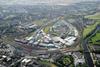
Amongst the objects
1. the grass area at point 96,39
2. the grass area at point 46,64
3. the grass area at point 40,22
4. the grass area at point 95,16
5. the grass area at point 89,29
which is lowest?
the grass area at point 46,64

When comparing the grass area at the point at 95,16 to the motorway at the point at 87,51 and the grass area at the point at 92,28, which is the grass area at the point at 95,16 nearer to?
the grass area at the point at 92,28

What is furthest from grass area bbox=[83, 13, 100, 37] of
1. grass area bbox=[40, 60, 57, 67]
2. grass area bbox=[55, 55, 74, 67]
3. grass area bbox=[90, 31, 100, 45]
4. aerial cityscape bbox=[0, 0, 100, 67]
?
grass area bbox=[40, 60, 57, 67]

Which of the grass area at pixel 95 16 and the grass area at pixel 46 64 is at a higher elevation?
the grass area at pixel 95 16

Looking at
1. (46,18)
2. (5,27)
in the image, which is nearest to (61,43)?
(5,27)

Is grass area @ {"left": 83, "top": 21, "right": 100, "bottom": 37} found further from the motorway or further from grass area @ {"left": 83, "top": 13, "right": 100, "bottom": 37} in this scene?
the motorway

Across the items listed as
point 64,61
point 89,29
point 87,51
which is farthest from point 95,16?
point 64,61

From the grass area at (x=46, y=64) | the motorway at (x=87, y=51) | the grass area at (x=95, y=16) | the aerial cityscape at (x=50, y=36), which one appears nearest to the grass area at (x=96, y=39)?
the aerial cityscape at (x=50, y=36)

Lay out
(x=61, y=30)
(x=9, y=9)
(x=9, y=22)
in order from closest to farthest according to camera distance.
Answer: (x=61, y=30) → (x=9, y=22) → (x=9, y=9)

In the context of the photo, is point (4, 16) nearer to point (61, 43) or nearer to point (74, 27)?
point (74, 27)

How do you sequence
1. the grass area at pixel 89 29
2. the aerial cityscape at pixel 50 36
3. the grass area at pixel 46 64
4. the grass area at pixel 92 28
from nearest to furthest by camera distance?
1. the grass area at pixel 46 64
2. the aerial cityscape at pixel 50 36
3. the grass area at pixel 92 28
4. the grass area at pixel 89 29
